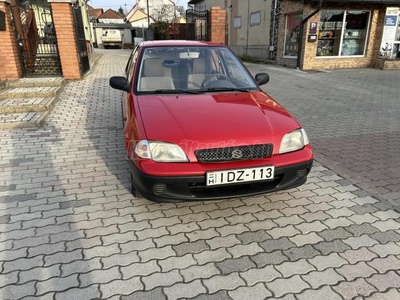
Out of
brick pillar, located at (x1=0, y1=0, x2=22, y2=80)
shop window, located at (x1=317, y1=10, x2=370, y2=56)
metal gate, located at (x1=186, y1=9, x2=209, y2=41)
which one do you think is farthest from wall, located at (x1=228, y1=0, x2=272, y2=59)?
brick pillar, located at (x1=0, y1=0, x2=22, y2=80)

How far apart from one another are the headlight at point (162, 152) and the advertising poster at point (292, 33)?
12.8m

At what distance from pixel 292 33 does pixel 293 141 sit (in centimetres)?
1282

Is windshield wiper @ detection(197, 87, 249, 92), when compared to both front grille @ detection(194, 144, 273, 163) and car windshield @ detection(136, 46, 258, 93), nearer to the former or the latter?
car windshield @ detection(136, 46, 258, 93)

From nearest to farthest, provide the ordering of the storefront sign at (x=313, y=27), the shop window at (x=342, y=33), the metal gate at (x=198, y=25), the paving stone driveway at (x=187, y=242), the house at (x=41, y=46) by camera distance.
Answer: the paving stone driveway at (x=187, y=242) → the house at (x=41, y=46) → the storefront sign at (x=313, y=27) → the shop window at (x=342, y=33) → the metal gate at (x=198, y=25)

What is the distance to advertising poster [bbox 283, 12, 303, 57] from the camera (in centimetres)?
1361

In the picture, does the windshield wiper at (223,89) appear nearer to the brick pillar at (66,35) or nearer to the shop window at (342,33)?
the brick pillar at (66,35)

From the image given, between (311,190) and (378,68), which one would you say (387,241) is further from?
(378,68)

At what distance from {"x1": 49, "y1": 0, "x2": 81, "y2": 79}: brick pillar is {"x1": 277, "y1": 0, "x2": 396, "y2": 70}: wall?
9.12m

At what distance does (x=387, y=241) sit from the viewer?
2645mm

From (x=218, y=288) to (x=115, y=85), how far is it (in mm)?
2721

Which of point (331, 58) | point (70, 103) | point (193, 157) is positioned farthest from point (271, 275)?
point (331, 58)

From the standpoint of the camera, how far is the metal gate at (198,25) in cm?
1412

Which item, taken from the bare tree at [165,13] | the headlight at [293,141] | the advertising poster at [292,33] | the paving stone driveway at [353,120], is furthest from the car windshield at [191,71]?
the bare tree at [165,13]

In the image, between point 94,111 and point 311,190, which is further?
point 94,111
